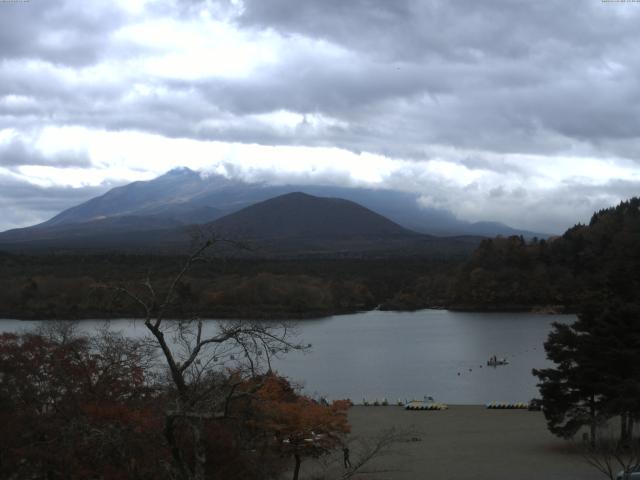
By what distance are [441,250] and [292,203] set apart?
4978 centimetres

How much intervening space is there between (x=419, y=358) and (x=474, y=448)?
18204 millimetres

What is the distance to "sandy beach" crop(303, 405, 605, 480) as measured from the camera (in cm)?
1332

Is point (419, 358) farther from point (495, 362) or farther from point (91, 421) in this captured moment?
point (91, 421)

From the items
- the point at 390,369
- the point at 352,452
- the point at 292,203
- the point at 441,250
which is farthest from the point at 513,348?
the point at 292,203

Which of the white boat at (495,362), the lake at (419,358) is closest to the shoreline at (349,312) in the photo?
the lake at (419,358)

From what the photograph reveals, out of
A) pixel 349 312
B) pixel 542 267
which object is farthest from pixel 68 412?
pixel 542 267

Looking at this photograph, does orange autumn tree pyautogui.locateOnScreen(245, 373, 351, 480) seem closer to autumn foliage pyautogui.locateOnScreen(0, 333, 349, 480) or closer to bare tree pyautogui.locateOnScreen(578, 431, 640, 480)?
autumn foliage pyautogui.locateOnScreen(0, 333, 349, 480)

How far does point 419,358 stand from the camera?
111 ft

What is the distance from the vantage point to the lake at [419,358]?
26.0 metres

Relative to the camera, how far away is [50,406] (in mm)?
9344

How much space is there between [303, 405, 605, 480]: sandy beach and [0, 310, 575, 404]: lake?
3.35m

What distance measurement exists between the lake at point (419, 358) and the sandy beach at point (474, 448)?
3351mm

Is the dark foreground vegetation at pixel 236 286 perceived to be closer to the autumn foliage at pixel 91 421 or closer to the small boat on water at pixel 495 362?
the small boat on water at pixel 495 362

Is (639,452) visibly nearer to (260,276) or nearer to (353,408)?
(353,408)
